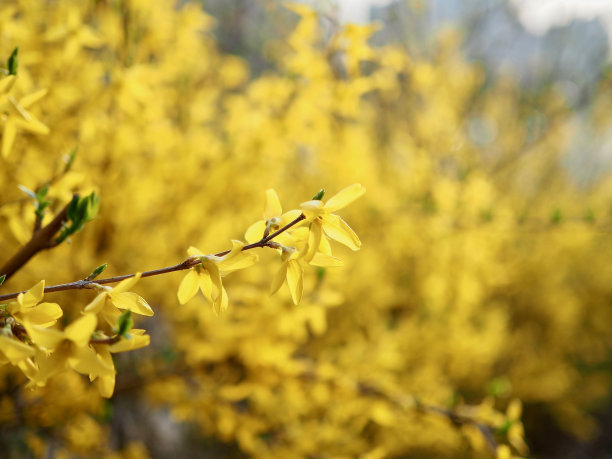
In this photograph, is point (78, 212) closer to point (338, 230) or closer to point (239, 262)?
point (239, 262)

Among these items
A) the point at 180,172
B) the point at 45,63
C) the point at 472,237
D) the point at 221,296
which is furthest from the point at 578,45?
the point at 221,296

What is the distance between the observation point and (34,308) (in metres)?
0.67

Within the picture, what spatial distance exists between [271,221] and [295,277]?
10 cm

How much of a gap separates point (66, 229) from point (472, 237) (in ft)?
10.1

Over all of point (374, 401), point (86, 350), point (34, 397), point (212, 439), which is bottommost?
point (212, 439)

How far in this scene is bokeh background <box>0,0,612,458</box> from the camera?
173cm

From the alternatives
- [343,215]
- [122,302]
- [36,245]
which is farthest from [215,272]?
[343,215]

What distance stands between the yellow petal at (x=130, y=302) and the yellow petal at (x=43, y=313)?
0.28 feet

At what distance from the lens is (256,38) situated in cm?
538

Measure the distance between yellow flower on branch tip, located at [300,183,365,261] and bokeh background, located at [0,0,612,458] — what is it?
2.22 feet

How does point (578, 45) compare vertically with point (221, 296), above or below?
above

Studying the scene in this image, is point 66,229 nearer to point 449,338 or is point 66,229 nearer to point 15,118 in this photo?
point 15,118

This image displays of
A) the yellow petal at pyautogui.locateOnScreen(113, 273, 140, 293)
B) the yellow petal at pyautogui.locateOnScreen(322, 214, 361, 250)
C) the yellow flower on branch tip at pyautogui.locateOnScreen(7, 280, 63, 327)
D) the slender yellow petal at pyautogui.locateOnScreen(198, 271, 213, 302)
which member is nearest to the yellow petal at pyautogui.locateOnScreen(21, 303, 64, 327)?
the yellow flower on branch tip at pyautogui.locateOnScreen(7, 280, 63, 327)

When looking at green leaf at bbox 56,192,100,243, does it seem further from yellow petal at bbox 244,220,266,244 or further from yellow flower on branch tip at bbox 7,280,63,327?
yellow petal at bbox 244,220,266,244
